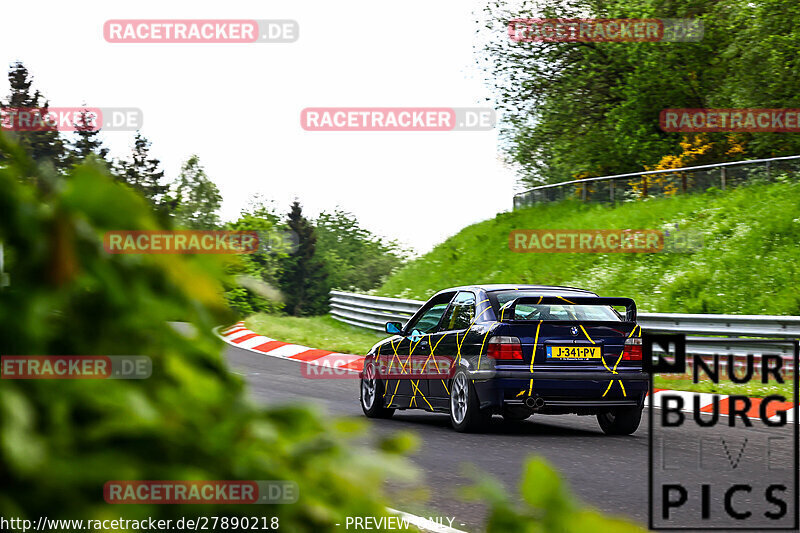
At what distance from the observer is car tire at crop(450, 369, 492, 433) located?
1051 centimetres

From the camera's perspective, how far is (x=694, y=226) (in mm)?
27000

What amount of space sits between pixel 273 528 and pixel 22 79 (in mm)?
80663

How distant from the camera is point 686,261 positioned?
25.8 meters

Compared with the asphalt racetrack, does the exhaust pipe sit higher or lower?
higher

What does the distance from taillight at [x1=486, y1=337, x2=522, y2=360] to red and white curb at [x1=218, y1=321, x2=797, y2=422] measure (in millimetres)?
2645

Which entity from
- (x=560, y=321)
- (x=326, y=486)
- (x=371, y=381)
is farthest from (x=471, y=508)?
(x=371, y=381)

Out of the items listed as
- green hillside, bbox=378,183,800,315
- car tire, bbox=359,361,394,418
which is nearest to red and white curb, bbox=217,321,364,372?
car tire, bbox=359,361,394,418

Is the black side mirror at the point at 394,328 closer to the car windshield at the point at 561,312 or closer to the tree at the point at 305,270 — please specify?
the car windshield at the point at 561,312

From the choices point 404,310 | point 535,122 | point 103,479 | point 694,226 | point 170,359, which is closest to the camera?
point 103,479

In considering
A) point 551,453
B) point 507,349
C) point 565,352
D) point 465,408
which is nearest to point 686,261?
point 565,352

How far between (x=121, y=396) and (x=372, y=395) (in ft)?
37.6

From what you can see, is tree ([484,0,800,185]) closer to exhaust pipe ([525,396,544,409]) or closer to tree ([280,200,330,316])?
exhaust pipe ([525,396,544,409])

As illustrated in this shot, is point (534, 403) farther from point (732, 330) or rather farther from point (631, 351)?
point (732, 330)

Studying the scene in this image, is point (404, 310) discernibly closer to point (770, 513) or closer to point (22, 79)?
point (770, 513)
